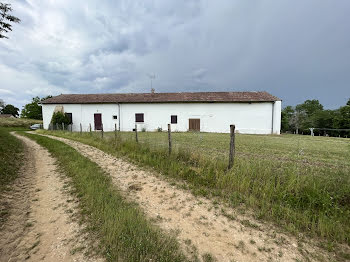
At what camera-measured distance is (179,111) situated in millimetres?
20250

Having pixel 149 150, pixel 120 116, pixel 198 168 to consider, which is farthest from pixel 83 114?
pixel 198 168

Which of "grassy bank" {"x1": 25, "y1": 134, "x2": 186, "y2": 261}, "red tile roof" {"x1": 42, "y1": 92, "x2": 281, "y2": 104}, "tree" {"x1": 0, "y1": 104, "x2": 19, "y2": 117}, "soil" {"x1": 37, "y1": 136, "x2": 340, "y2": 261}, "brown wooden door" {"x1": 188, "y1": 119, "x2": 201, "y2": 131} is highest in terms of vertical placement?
"tree" {"x1": 0, "y1": 104, "x2": 19, "y2": 117}

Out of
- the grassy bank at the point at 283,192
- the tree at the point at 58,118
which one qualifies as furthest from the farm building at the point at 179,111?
the grassy bank at the point at 283,192

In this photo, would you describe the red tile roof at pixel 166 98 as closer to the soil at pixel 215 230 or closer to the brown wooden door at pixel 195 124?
the brown wooden door at pixel 195 124

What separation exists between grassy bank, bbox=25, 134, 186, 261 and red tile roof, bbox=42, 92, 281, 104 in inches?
700

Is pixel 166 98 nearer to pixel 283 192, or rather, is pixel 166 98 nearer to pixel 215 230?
pixel 283 192

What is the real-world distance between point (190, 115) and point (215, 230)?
18166 mm

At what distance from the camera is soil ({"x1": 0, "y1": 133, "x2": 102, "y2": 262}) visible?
187 cm

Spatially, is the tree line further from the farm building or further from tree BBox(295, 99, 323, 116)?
the farm building

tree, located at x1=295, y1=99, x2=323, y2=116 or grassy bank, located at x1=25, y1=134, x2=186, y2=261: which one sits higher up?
tree, located at x1=295, y1=99, x2=323, y2=116

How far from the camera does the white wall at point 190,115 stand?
61.9 ft

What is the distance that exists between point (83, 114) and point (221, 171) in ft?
74.4

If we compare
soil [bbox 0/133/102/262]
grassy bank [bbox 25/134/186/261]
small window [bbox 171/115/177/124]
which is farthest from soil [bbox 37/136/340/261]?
small window [bbox 171/115/177/124]

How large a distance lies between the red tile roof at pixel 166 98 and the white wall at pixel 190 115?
0.56 metres
